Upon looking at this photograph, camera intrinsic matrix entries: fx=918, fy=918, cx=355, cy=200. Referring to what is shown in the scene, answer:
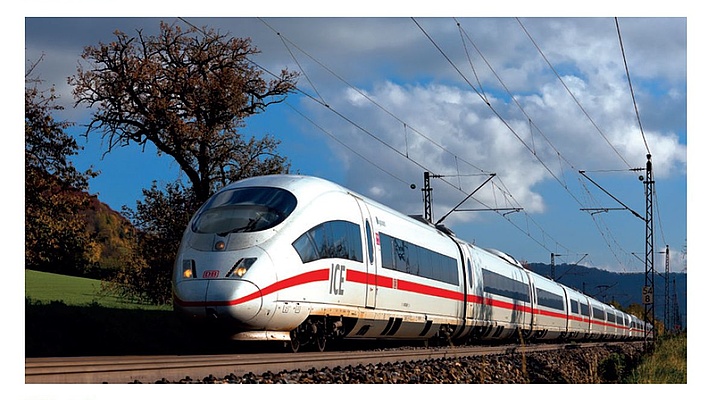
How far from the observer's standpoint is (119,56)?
27750 millimetres

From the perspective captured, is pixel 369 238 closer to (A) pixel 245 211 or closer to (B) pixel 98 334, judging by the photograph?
(A) pixel 245 211

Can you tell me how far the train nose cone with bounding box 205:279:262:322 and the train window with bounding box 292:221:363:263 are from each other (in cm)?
128

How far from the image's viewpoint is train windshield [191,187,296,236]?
1478cm

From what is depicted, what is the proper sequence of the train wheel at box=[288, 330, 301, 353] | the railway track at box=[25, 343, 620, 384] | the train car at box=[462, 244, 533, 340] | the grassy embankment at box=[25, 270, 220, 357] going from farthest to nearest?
the train car at box=[462, 244, 533, 340], the train wheel at box=[288, 330, 301, 353], the grassy embankment at box=[25, 270, 220, 357], the railway track at box=[25, 343, 620, 384]

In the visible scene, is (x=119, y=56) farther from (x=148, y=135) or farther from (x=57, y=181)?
(x=57, y=181)

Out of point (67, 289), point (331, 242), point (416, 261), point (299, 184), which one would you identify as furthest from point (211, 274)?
point (67, 289)

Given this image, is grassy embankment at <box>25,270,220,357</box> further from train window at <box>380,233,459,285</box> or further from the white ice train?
train window at <box>380,233,459,285</box>

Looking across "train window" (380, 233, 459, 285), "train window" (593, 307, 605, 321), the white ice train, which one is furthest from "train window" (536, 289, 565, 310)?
the white ice train

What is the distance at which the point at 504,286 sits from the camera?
1120 inches

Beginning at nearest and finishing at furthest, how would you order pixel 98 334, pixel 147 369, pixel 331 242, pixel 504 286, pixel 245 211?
pixel 147 369 < pixel 245 211 < pixel 331 242 < pixel 98 334 < pixel 504 286

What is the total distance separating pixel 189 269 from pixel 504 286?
15823mm

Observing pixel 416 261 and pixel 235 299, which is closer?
pixel 235 299
